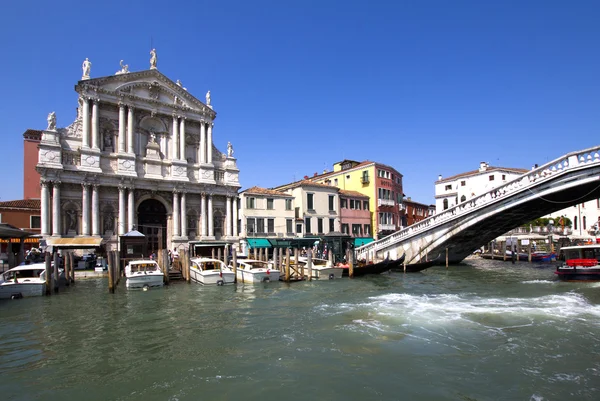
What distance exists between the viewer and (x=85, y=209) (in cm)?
2702

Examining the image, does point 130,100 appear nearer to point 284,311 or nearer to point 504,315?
point 284,311

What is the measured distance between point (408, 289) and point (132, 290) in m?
12.6

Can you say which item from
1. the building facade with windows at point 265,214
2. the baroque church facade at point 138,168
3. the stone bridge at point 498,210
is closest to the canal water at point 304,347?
the stone bridge at point 498,210

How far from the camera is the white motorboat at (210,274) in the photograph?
19156 mm

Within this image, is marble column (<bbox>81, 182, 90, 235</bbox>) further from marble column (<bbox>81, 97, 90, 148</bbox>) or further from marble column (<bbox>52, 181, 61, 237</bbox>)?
marble column (<bbox>81, 97, 90, 148</bbox>)

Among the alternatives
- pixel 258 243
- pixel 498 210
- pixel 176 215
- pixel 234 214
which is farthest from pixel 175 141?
pixel 498 210

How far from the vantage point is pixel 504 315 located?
11.7m

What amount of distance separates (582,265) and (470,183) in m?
26.1

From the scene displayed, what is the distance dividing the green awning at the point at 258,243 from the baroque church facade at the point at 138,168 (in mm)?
1449

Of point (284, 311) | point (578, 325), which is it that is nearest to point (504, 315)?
point (578, 325)

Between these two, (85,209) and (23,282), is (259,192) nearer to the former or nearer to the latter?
(85,209)

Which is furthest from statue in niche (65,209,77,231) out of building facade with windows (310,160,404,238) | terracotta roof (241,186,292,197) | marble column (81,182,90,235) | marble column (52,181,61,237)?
building facade with windows (310,160,404,238)

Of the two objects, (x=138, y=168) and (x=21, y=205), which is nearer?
(x=138, y=168)

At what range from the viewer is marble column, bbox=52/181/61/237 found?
25.7 m
